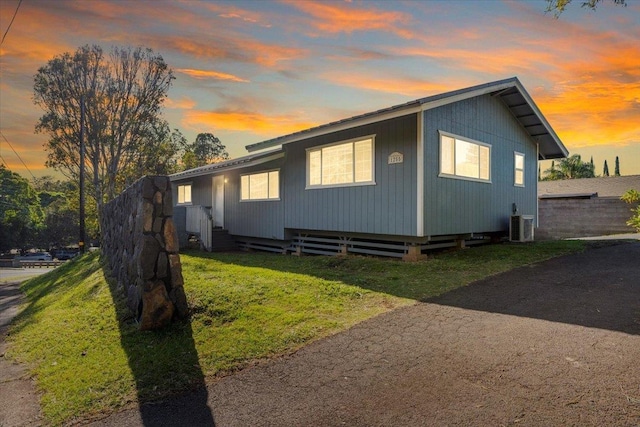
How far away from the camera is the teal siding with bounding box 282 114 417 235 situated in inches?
341

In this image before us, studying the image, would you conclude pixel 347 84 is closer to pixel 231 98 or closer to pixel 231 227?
pixel 231 98

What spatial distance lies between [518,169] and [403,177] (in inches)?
239

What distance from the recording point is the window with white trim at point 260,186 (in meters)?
13.1

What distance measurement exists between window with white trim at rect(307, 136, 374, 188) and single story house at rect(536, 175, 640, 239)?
43.2 feet

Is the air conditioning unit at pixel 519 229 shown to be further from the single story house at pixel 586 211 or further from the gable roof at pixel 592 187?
the gable roof at pixel 592 187

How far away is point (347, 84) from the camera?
1217 cm

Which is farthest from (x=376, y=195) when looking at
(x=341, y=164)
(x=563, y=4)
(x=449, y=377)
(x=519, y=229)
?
(x=449, y=377)

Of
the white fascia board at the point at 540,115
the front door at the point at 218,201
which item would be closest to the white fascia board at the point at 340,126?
the front door at the point at 218,201

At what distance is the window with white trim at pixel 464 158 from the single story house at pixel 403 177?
0.09ft

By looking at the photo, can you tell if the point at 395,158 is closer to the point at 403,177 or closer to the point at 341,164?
the point at 403,177

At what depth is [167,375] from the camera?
352 cm

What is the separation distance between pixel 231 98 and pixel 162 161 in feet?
64.1

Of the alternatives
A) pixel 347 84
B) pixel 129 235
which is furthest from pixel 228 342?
pixel 347 84

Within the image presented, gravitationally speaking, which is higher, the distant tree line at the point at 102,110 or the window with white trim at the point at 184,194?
the distant tree line at the point at 102,110
